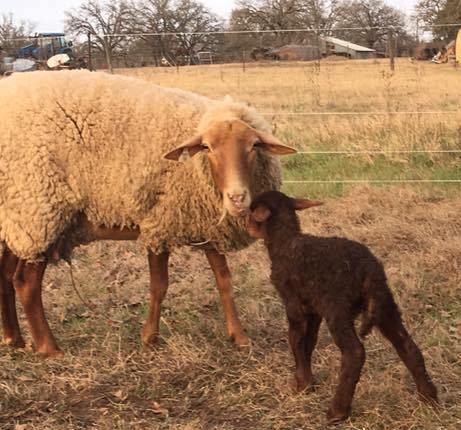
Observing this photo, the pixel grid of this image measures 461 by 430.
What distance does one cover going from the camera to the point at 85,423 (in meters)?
3.71

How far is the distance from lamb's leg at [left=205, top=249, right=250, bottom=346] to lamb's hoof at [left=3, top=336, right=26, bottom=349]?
1.39 meters

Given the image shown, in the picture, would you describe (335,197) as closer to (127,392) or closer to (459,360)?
(459,360)

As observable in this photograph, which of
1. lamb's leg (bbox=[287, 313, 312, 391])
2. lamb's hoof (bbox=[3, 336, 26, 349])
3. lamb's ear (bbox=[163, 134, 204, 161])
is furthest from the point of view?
lamb's hoof (bbox=[3, 336, 26, 349])

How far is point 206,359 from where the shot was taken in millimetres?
4301

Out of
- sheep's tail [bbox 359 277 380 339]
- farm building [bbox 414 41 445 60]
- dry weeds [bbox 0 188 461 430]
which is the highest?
farm building [bbox 414 41 445 60]

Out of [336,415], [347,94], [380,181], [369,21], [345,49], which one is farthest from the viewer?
[369,21]

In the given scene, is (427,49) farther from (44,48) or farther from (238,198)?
(238,198)

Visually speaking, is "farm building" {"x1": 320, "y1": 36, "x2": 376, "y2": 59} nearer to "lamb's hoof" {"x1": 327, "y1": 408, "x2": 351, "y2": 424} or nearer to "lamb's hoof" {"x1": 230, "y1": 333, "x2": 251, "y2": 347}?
"lamb's hoof" {"x1": 230, "y1": 333, "x2": 251, "y2": 347}

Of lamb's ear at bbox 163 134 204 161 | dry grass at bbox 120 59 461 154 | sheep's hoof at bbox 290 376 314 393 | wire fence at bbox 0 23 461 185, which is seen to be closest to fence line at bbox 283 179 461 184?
dry grass at bbox 120 59 461 154

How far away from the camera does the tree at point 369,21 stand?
415 inches

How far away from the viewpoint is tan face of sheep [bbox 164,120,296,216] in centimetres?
414

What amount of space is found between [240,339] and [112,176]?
1331 millimetres

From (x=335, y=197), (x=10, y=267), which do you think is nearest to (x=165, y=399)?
(x=10, y=267)

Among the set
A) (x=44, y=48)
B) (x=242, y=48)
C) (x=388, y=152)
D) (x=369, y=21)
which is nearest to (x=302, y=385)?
(x=388, y=152)
